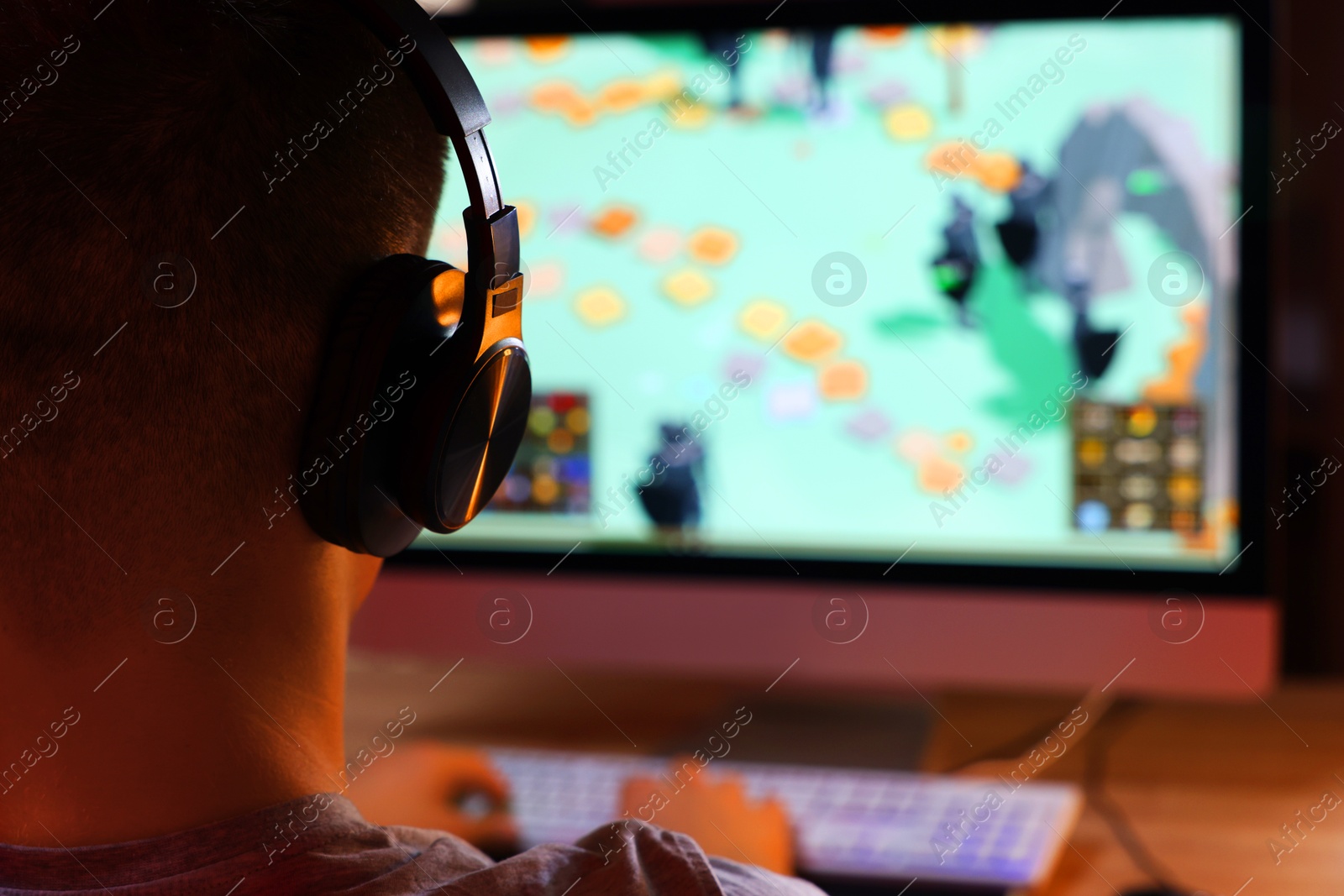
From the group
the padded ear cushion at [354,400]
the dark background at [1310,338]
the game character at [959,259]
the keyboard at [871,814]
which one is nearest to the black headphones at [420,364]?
the padded ear cushion at [354,400]

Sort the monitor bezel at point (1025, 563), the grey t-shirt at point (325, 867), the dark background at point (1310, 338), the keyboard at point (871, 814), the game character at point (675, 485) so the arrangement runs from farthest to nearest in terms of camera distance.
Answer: the dark background at point (1310, 338), the game character at point (675, 485), the monitor bezel at point (1025, 563), the keyboard at point (871, 814), the grey t-shirt at point (325, 867)

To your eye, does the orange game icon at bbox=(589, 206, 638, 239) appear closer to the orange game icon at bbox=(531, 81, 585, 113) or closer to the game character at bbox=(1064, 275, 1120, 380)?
the orange game icon at bbox=(531, 81, 585, 113)

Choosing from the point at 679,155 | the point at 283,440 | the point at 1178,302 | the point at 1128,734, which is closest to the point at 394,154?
the point at 283,440

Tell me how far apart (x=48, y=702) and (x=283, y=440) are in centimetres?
12

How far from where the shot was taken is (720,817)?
0.76 m

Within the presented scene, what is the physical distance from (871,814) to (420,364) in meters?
0.49

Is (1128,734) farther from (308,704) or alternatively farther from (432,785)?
(308,704)

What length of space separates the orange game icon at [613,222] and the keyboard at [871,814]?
0.41 m

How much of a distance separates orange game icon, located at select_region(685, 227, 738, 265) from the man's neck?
58cm

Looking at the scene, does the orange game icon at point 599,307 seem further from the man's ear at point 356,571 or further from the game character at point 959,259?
the man's ear at point 356,571

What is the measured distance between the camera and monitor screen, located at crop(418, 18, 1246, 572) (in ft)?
2.86

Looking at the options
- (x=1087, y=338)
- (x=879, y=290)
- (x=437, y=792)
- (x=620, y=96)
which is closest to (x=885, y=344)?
(x=879, y=290)

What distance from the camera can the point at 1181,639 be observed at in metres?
0.89

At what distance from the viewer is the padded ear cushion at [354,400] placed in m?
0.41
